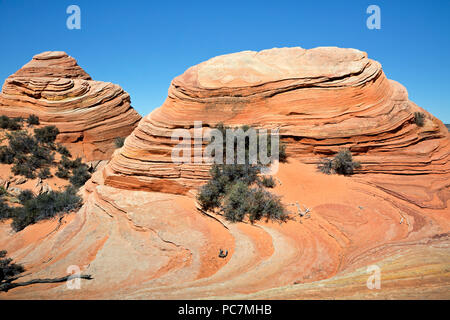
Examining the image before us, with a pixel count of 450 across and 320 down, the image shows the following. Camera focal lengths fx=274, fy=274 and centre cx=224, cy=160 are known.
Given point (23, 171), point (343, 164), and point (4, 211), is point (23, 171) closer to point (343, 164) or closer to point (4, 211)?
point (4, 211)

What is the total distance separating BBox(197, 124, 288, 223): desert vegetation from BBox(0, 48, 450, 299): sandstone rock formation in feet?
1.31

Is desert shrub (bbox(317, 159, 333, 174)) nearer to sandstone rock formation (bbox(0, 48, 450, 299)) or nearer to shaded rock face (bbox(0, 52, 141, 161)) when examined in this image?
sandstone rock formation (bbox(0, 48, 450, 299))

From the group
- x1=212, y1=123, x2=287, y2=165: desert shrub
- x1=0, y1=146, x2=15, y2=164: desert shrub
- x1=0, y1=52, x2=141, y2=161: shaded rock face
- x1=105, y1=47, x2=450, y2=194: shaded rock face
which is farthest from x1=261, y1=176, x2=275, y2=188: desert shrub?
x1=0, y1=146, x2=15, y2=164: desert shrub

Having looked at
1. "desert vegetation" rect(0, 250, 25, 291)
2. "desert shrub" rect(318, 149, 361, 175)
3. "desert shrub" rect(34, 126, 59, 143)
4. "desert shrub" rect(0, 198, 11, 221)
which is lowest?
"desert vegetation" rect(0, 250, 25, 291)

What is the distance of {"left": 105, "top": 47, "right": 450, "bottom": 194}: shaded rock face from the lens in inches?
421

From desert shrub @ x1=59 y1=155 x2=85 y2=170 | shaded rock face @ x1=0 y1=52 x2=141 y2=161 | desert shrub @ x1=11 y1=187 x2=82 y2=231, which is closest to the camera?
desert shrub @ x1=11 y1=187 x2=82 y2=231

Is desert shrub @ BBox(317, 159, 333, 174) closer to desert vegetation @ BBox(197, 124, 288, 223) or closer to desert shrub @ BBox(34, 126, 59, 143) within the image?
desert vegetation @ BBox(197, 124, 288, 223)

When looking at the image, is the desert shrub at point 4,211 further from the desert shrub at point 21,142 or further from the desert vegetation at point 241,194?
the desert vegetation at point 241,194

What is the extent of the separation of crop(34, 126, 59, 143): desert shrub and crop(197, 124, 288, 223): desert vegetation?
16980 millimetres

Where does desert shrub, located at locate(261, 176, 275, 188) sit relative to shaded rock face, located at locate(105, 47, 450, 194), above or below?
below

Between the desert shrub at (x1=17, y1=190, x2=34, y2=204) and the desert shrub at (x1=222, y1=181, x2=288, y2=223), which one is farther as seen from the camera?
the desert shrub at (x1=17, y1=190, x2=34, y2=204)

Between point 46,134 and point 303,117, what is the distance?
19.7m

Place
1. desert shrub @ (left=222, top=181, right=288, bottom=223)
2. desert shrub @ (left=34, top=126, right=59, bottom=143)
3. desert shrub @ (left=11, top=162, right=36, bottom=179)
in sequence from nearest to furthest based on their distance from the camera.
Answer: desert shrub @ (left=222, top=181, right=288, bottom=223) < desert shrub @ (left=11, top=162, right=36, bottom=179) < desert shrub @ (left=34, top=126, right=59, bottom=143)

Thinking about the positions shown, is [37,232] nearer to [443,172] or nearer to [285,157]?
[285,157]
